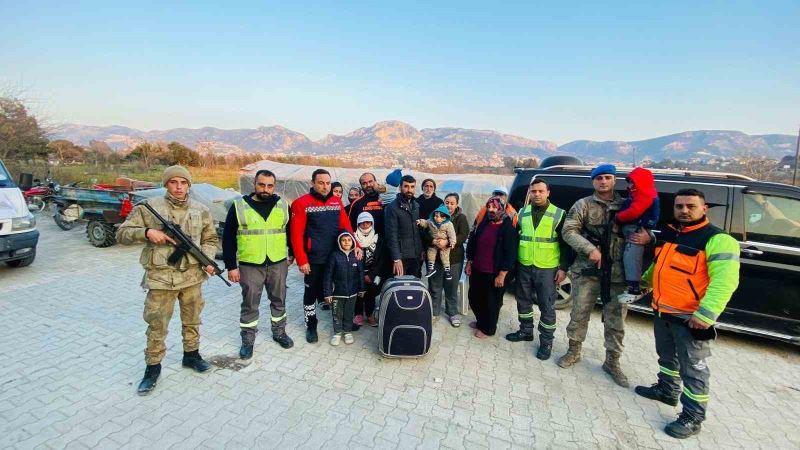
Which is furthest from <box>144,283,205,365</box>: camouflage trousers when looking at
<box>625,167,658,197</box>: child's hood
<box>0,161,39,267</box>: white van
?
<box>0,161,39,267</box>: white van

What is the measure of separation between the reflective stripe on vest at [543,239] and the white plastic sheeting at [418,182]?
7.72 m

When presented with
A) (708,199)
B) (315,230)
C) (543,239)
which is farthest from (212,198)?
(708,199)

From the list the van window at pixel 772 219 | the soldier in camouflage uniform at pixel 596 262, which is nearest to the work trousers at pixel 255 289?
the soldier in camouflage uniform at pixel 596 262

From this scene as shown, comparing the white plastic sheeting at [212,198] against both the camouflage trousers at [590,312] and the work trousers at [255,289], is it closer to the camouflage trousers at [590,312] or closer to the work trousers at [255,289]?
the work trousers at [255,289]

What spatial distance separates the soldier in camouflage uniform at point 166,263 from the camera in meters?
3.04

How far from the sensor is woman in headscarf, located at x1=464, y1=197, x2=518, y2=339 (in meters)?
4.08

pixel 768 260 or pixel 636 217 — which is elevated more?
pixel 636 217

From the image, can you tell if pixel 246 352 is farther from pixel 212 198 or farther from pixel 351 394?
pixel 212 198

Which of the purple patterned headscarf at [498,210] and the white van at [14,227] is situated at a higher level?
the purple patterned headscarf at [498,210]

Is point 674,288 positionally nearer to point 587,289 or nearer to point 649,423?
point 587,289

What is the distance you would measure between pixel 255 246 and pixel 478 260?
8.55 feet

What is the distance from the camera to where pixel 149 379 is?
319 centimetres

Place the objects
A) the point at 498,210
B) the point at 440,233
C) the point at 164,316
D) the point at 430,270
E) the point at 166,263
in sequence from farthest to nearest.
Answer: the point at 430,270 < the point at 440,233 < the point at 498,210 < the point at 164,316 < the point at 166,263

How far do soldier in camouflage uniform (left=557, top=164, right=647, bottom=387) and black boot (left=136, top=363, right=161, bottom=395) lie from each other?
424 centimetres
